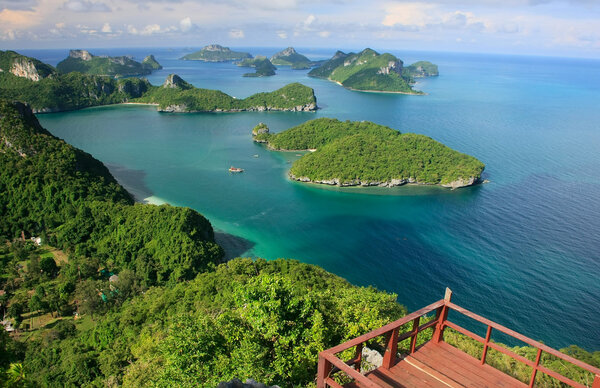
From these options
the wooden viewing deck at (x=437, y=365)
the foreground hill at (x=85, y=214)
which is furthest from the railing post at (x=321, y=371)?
the foreground hill at (x=85, y=214)

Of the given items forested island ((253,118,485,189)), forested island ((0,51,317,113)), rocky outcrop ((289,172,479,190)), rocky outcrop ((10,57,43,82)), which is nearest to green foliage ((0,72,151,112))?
forested island ((0,51,317,113))

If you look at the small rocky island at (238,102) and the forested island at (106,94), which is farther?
the small rocky island at (238,102)

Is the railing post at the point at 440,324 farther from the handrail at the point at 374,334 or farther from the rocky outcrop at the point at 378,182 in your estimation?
the rocky outcrop at the point at 378,182

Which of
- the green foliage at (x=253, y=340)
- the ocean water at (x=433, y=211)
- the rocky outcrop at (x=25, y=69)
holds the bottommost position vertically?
the ocean water at (x=433, y=211)

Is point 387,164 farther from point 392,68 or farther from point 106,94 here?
point 392,68

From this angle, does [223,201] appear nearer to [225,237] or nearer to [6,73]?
[225,237]

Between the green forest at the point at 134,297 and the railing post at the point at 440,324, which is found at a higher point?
the railing post at the point at 440,324

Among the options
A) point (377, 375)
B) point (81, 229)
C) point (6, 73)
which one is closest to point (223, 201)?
point (81, 229)

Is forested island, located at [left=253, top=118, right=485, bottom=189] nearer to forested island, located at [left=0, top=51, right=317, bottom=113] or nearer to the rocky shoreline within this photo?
the rocky shoreline
